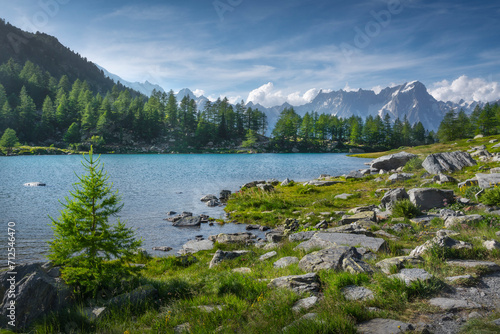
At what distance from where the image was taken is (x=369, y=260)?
7672 millimetres

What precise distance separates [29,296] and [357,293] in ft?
24.8

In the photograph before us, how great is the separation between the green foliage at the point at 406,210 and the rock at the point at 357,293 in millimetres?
10384

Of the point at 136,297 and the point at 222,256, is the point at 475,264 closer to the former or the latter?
the point at 222,256

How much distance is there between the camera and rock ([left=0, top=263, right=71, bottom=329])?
603 centimetres

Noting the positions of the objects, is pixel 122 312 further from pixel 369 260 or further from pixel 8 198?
pixel 8 198

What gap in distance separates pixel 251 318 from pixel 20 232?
18.0 m

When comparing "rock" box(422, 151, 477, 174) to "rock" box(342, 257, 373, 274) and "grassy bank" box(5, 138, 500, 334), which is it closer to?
"grassy bank" box(5, 138, 500, 334)

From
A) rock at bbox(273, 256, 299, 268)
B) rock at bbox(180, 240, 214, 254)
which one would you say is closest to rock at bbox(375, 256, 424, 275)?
rock at bbox(273, 256, 299, 268)

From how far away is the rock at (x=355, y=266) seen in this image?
6.75m

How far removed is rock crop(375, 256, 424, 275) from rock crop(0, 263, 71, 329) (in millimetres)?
8187

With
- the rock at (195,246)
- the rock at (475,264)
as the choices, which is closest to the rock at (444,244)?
the rock at (475,264)

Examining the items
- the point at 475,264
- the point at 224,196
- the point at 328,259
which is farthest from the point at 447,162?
the point at 328,259

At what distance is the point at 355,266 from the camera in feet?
22.8

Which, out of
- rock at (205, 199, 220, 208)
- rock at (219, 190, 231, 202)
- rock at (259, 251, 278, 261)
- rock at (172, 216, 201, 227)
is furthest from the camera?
rock at (219, 190, 231, 202)
